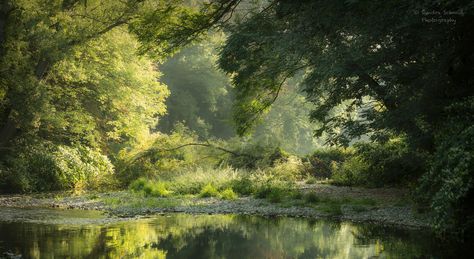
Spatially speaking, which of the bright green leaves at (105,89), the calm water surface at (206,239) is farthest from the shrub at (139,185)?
the calm water surface at (206,239)

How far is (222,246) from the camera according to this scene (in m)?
8.58

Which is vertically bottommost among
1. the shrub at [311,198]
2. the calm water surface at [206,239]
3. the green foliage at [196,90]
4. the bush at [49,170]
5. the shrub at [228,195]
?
the calm water surface at [206,239]

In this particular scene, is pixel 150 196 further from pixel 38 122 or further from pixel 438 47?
pixel 438 47

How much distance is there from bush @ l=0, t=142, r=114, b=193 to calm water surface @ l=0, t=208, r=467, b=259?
685 centimetres

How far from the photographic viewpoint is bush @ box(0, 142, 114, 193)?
58.9 ft

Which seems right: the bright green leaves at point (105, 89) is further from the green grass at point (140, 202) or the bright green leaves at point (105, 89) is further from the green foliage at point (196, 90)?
the green foliage at point (196, 90)

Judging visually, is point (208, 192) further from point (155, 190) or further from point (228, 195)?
point (155, 190)

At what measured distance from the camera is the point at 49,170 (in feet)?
60.8

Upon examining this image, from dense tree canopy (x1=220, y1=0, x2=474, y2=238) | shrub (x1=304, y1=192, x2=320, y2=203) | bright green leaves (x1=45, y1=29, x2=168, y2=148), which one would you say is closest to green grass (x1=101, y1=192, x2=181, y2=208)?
shrub (x1=304, y1=192, x2=320, y2=203)

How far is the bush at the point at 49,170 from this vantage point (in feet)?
58.9

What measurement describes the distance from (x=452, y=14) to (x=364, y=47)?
1.85 metres

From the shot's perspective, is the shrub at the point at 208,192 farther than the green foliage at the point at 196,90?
No

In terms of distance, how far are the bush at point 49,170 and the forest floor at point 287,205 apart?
5.74 feet

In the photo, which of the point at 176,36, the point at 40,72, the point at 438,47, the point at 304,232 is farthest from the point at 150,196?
the point at 438,47
